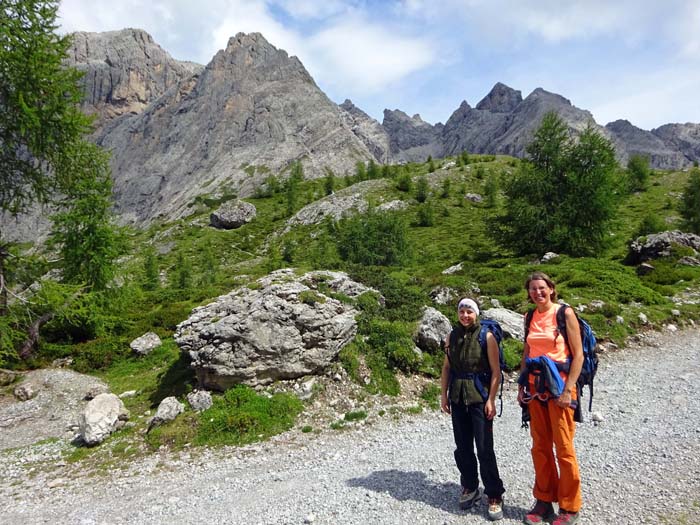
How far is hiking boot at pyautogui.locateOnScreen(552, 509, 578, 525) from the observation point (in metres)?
4.57

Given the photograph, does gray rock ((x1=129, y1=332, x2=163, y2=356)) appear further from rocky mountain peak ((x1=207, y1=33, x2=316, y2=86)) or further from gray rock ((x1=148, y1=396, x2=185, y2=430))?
rocky mountain peak ((x1=207, y1=33, x2=316, y2=86))

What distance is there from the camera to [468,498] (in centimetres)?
534

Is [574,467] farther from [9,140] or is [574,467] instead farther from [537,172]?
[537,172]

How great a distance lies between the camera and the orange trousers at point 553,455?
461cm

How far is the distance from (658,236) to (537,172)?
952cm

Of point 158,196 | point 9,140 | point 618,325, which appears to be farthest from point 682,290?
point 158,196

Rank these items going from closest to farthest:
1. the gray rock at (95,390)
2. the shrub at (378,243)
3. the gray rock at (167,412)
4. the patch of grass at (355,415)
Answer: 1. the patch of grass at (355,415)
2. the gray rock at (167,412)
3. the gray rock at (95,390)
4. the shrub at (378,243)

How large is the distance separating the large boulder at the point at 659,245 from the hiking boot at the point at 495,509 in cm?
2512

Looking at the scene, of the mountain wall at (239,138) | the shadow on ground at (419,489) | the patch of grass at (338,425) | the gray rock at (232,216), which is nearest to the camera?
the shadow on ground at (419,489)

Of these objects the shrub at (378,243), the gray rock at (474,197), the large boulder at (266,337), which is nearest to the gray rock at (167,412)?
the large boulder at (266,337)

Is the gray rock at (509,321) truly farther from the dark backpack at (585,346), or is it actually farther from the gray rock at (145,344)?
the gray rock at (145,344)

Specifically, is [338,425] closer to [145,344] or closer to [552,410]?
[552,410]

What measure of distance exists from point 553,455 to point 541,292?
6.96 ft

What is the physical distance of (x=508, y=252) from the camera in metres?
30.6
